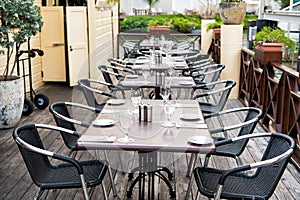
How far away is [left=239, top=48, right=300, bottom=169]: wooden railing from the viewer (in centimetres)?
447

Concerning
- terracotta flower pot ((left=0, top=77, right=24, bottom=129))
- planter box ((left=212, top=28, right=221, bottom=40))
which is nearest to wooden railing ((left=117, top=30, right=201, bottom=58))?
planter box ((left=212, top=28, right=221, bottom=40))

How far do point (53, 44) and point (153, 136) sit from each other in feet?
20.6

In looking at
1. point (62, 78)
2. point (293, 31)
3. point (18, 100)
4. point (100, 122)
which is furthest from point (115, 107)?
point (293, 31)

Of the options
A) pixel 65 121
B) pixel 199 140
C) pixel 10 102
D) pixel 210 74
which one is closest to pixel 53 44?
pixel 10 102

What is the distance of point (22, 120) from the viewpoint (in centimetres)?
598

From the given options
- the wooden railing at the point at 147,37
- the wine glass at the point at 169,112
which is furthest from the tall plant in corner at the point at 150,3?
the wine glass at the point at 169,112

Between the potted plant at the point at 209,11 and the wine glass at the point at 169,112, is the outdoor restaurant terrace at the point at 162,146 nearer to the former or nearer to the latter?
the wine glass at the point at 169,112

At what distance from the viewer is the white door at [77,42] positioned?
8.12 metres

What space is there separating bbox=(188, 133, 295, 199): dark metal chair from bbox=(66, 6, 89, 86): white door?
224 inches

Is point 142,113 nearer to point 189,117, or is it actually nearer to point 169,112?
point 169,112

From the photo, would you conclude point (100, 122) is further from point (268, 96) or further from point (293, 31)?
point (293, 31)

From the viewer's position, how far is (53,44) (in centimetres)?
858

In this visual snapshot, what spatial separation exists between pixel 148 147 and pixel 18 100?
11.3ft

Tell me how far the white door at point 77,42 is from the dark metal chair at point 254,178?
5687 millimetres
